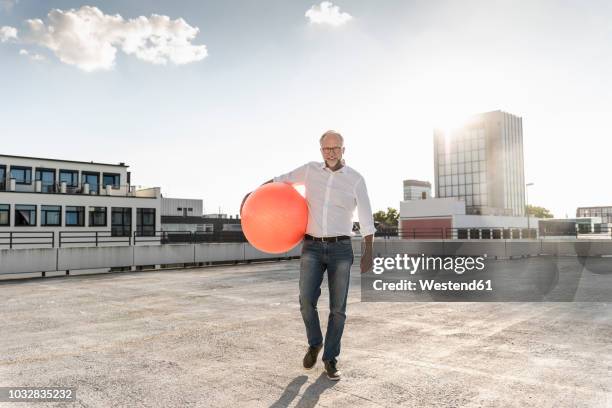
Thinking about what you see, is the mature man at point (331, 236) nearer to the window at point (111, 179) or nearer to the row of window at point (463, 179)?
the window at point (111, 179)

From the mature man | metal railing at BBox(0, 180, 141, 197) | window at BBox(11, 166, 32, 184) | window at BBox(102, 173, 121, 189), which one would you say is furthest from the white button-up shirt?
window at BBox(102, 173, 121, 189)

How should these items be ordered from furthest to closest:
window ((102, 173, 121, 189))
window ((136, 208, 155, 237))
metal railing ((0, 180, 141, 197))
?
1. window ((102, 173, 121, 189))
2. window ((136, 208, 155, 237))
3. metal railing ((0, 180, 141, 197))

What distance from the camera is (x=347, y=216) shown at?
411 centimetres

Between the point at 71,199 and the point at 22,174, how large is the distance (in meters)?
3.66

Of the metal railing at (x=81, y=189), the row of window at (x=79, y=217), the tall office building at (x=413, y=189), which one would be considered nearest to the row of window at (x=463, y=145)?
the tall office building at (x=413, y=189)

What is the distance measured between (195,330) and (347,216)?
300 centimetres

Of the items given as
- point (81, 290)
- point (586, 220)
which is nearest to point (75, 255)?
point (81, 290)

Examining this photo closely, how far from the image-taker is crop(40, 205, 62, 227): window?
3033 cm

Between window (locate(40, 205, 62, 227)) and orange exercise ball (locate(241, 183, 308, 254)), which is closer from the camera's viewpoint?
orange exercise ball (locate(241, 183, 308, 254))

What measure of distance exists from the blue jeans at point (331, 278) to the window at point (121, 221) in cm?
3151

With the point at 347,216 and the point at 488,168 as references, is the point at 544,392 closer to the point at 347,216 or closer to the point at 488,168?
the point at 347,216

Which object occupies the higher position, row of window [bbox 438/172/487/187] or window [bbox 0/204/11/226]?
row of window [bbox 438/172/487/187]

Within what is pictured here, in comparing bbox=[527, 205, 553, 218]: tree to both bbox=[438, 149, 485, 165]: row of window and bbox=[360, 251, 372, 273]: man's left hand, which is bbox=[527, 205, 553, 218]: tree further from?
bbox=[360, 251, 372, 273]: man's left hand

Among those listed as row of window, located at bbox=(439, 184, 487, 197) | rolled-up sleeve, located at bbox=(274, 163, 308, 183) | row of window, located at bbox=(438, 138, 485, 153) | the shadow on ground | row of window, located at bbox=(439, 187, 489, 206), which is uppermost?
row of window, located at bbox=(438, 138, 485, 153)
